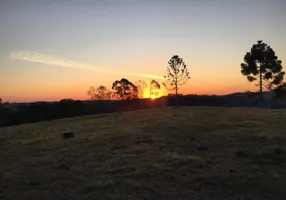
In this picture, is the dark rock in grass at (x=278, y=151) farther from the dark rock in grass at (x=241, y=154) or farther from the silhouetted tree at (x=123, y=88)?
the silhouetted tree at (x=123, y=88)

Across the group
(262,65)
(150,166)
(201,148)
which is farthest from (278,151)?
(262,65)

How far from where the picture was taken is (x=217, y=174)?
19109 millimetres

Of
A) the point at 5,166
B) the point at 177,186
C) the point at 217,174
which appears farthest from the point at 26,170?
the point at 217,174

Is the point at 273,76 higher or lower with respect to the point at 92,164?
higher

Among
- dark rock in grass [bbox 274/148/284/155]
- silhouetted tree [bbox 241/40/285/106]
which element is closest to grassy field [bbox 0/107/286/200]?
dark rock in grass [bbox 274/148/284/155]

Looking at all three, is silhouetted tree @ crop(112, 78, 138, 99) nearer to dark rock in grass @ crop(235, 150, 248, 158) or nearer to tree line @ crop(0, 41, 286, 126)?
tree line @ crop(0, 41, 286, 126)

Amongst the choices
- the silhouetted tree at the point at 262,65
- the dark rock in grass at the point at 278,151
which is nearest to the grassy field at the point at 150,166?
the dark rock in grass at the point at 278,151

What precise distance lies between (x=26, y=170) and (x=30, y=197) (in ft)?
18.7

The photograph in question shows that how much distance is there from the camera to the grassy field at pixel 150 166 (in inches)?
659

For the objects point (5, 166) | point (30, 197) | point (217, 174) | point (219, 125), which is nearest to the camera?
point (30, 197)

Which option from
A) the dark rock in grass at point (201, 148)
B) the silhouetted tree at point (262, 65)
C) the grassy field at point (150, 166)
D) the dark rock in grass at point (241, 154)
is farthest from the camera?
the silhouetted tree at point (262, 65)

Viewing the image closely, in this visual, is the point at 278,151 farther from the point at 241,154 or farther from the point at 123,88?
the point at 123,88

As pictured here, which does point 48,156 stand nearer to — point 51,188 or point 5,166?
point 5,166

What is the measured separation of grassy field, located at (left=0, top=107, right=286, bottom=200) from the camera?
16.7 m
